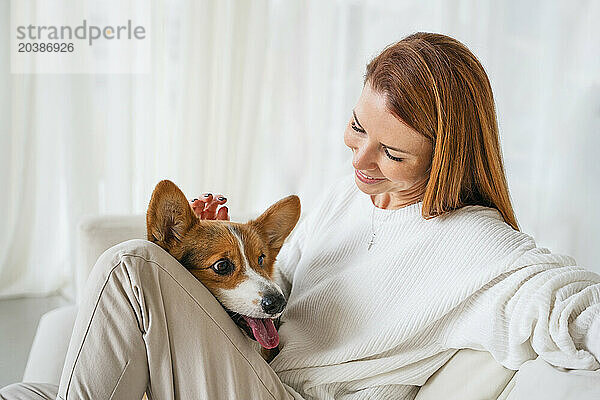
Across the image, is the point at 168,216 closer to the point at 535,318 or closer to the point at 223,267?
the point at 223,267

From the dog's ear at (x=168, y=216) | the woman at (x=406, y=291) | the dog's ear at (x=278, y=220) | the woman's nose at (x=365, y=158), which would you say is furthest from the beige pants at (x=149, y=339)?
the woman's nose at (x=365, y=158)

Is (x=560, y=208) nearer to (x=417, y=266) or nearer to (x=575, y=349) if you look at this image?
(x=417, y=266)

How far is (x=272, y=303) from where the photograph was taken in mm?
1372

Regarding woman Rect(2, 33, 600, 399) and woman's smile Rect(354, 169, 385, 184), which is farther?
woman's smile Rect(354, 169, 385, 184)

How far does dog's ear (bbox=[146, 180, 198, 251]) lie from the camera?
1.35m

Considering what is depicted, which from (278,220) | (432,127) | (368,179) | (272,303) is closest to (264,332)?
(272,303)

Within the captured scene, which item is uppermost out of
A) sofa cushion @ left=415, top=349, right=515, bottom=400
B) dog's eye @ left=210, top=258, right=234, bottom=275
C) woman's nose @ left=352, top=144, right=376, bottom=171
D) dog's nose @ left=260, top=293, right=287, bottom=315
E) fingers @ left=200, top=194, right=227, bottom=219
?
woman's nose @ left=352, top=144, right=376, bottom=171

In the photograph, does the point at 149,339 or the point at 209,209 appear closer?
the point at 149,339

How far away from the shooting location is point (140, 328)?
1.22 m

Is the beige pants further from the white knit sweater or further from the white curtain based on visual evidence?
the white curtain

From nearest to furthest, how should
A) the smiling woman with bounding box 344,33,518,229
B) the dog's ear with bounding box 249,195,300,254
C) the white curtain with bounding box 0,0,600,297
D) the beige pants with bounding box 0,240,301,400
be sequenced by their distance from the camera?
the beige pants with bounding box 0,240,301,400 → the smiling woman with bounding box 344,33,518,229 → the dog's ear with bounding box 249,195,300,254 → the white curtain with bounding box 0,0,600,297

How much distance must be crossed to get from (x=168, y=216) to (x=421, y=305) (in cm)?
51

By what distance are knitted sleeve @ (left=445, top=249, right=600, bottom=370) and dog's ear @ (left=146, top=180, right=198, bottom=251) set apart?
0.54 metres

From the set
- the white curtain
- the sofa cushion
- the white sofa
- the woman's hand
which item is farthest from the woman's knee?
the white curtain
